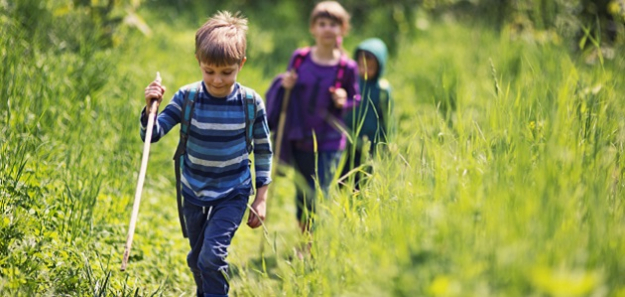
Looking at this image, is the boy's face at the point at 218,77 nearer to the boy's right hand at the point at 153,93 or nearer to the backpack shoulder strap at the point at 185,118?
the backpack shoulder strap at the point at 185,118

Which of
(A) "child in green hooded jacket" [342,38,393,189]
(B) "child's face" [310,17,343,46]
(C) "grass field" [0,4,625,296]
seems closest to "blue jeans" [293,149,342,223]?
(A) "child in green hooded jacket" [342,38,393,189]

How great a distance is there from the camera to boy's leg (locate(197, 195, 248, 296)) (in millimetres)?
3537

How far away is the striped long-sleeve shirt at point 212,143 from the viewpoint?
3.60m

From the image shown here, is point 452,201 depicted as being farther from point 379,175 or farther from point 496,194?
point 379,175

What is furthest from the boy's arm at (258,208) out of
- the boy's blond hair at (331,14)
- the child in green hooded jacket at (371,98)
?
the boy's blond hair at (331,14)

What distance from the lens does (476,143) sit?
11.3 feet

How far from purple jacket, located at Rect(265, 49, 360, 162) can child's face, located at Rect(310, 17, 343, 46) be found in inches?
6.7

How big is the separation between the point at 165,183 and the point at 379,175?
256 centimetres

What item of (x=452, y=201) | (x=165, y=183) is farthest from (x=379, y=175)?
(x=165, y=183)

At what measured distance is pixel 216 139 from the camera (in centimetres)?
360

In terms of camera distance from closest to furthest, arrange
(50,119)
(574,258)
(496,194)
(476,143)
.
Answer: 1. (574,258)
2. (496,194)
3. (476,143)
4. (50,119)

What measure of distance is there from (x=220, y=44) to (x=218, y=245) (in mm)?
987

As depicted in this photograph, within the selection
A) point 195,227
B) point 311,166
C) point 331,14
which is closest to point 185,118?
point 195,227

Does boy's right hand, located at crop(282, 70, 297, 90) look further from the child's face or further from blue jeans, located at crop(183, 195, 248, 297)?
blue jeans, located at crop(183, 195, 248, 297)
